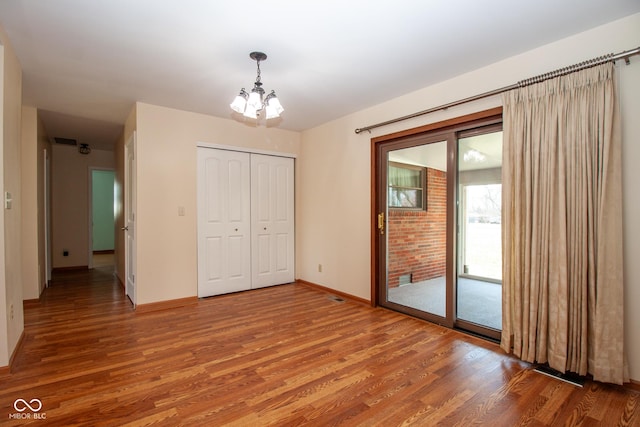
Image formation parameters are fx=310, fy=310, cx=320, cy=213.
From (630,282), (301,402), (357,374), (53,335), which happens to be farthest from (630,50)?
(53,335)

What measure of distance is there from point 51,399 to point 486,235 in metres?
3.68

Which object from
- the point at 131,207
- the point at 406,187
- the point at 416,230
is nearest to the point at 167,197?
the point at 131,207

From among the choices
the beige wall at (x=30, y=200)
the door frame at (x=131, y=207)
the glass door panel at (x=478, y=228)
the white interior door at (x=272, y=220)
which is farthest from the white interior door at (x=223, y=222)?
the glass door panel at (x=478, y=228)

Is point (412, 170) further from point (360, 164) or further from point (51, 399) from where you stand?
point (51, 399)

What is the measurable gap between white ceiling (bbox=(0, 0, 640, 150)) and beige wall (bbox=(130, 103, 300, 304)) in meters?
0.45

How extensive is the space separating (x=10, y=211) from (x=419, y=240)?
394cm

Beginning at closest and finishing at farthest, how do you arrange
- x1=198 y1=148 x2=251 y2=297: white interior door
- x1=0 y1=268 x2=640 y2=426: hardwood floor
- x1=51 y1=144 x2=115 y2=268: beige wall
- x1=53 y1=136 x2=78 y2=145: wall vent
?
x1=0 y1=268 x2=640 y2=426: hardwood floor, x1=198 y1=148 x2=251 y2=297: white interior door, x1=53 y1=136 x2=78 y2=145: wall vent, x1=51 y1=144 x2=115 y2=268: beige wall

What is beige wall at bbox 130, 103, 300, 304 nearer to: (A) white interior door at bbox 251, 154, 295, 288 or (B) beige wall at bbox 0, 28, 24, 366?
(A) white interior door at bbox 251, 154, 295, 288

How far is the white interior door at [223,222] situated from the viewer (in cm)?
428

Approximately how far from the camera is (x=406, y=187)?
3902mm

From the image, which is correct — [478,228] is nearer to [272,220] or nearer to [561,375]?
[561,375]

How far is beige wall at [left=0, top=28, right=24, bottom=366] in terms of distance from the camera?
225 cm

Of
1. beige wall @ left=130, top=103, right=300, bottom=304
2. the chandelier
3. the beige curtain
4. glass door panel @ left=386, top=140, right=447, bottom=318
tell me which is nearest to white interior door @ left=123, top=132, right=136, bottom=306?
beige wall @ left=130, top=103, right=300, bottom=304

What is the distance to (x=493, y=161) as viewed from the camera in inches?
118
